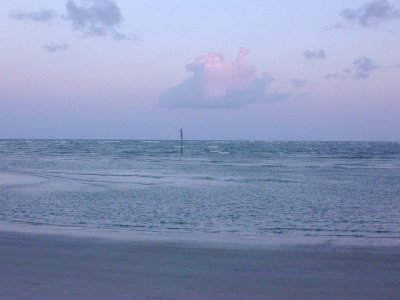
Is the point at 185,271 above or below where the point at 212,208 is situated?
above

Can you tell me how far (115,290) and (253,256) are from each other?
10.8ft

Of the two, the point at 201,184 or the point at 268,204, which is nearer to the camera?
the point at 268,204

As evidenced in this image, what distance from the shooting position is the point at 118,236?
431 inches

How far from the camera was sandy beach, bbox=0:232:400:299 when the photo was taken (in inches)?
261

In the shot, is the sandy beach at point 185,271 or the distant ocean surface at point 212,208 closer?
the sandy beach at point 185,271

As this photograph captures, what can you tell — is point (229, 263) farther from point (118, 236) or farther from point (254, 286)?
point (118, 236)

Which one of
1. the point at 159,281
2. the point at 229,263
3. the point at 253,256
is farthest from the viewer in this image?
the point at 253,256

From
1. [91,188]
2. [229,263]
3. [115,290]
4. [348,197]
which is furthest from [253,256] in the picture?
[91,188]

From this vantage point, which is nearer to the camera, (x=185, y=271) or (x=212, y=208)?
(x=185, y=271)

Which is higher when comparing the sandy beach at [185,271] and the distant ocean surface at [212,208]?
the sandy beach at [185,271]

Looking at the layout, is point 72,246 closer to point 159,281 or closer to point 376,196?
point 159,281

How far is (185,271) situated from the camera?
7.77 m

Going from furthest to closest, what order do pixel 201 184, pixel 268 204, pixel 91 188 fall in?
pixel 201 184 < pixel 91 188 < pixel 268 204

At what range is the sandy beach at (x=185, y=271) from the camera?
6621 millimetres
